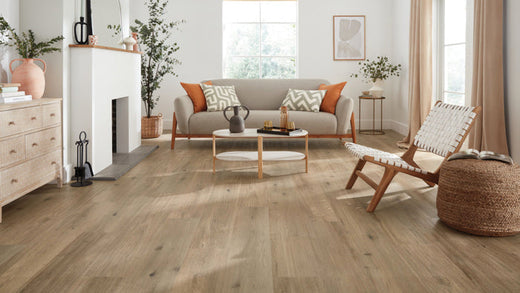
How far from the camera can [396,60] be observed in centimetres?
780

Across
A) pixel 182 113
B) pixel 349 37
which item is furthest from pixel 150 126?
pixel 349 37

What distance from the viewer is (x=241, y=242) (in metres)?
2.58

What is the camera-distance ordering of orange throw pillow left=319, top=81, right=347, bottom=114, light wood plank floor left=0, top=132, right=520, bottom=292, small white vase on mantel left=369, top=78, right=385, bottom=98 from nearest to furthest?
light wood plank floor left=0, top=132, right=520, bottom=292
orange throw pillow left=319, top=81, right=347, bottom=114
small white vase on mantel left=369, top=78, right=385, bottom=98

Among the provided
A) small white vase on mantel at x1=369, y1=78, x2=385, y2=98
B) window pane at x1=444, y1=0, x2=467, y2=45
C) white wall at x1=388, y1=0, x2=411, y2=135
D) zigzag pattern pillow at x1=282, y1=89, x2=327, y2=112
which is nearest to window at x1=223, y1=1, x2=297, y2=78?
small white vase on mantel at x1=369, y1=78, x2=385, y2=98

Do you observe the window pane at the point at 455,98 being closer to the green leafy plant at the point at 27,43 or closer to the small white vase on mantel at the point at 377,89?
the small white vase on mantel at the point at 377,89

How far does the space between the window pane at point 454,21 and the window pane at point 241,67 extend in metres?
3.25

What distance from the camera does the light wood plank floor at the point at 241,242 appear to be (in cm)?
208

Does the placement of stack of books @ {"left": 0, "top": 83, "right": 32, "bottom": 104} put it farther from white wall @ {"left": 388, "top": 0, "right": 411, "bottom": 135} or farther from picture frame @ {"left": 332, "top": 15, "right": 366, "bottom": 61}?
picture frame @ {"left": 332, "top": 15, "right": 366, "bottom": 61}

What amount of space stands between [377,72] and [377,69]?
0.53ft

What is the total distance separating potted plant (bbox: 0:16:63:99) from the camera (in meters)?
3.48

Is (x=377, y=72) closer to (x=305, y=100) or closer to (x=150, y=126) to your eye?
(x=305, y=100)

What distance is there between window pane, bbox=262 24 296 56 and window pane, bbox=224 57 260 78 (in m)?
0.24

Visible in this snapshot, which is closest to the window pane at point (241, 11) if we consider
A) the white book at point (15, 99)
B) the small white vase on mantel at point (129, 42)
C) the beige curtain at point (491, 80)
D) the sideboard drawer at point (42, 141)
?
the small white vase on mantel at point (129, 42)

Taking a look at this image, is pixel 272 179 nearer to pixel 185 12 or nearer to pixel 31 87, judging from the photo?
pixel 31 87
